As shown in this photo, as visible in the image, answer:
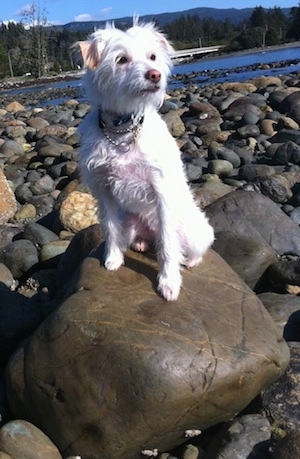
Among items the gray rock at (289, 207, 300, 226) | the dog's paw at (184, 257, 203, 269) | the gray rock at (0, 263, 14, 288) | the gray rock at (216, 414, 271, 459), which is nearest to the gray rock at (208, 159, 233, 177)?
the gray rock at (289, 207, 300, 226)

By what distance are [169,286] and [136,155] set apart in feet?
3.35

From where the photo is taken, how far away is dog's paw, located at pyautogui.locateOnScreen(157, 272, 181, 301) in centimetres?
464

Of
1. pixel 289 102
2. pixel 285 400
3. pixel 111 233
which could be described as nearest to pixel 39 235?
pixel 111 233

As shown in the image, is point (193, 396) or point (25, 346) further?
point (25, 346)

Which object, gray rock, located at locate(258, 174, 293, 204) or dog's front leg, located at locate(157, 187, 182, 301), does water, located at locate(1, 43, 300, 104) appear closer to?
gray rock, located at locate(258, 174, 293, 204)

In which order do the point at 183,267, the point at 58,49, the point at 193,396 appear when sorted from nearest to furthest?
the point at 193,396 → the point at 183,267 → the point at 58,49

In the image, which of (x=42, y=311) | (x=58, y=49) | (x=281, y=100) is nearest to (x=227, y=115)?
(x=281, y=100)

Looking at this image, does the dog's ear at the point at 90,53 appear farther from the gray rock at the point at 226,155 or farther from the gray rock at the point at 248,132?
the gray rock at the point at 248,132

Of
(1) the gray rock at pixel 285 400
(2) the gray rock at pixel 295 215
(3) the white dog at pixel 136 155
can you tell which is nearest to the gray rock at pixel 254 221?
(2) the gray rock at pixel 295 215

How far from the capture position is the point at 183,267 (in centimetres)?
514

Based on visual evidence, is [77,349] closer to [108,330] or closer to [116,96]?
[108,330]

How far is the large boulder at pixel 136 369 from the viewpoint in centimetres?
412

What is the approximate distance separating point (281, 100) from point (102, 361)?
16.9m

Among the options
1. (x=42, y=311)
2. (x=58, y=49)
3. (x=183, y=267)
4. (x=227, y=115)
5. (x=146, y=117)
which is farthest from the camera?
(x=58, y=49)
